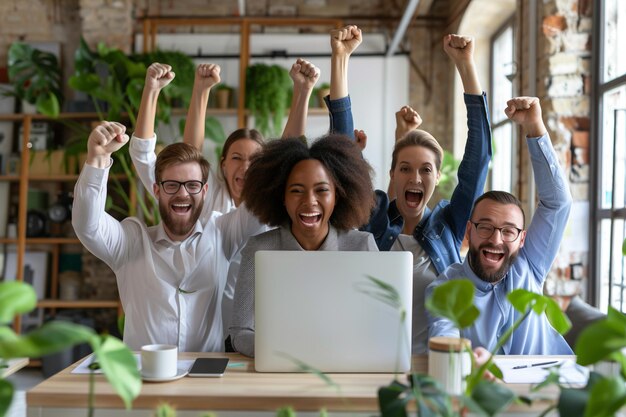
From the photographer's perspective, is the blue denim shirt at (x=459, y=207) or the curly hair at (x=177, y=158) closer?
the curly hair at (x=177, y=158)

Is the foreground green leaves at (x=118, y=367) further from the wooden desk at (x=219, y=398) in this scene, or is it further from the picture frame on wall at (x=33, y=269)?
the picture frame on wall at (x=33, y=269)

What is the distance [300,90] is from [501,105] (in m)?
3.85

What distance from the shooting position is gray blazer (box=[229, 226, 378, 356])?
1760mm

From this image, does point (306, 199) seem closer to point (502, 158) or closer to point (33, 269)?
point (502, 158)

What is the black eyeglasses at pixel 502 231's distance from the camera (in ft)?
6.40

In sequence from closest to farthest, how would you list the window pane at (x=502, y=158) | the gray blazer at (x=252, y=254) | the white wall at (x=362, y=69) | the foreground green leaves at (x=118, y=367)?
1. the foreground green leaves at (x=118, y=367)
2. the gray blazer at (x=252, y=254)
3. the window pane at (x=502, y=158)
4. the white wall at (x=362, y=69)

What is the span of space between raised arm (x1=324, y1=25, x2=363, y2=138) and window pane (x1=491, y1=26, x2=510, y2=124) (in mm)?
3525

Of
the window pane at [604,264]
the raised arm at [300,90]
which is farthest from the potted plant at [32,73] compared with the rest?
the window pane at [604,264]

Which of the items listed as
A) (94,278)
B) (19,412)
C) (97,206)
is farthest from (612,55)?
(94,278)

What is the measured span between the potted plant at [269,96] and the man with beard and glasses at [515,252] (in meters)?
3.95

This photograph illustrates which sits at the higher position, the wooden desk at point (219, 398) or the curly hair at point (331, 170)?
the curly hair at point (331, 170)

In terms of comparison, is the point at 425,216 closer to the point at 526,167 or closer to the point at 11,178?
the point at 526,167

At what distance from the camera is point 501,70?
5891 millimetres

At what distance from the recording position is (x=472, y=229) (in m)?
2.01
